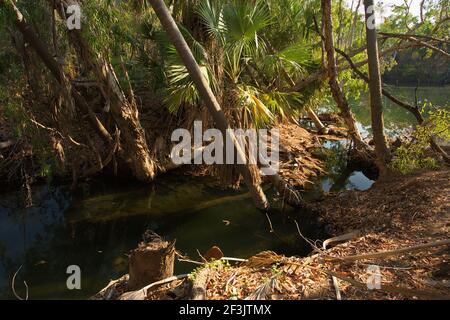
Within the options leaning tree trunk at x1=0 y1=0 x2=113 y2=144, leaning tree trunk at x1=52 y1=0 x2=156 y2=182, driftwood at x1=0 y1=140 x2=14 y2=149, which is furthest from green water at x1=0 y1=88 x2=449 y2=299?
leaning tree trunk at x1=0 y1=0 x2=113 y2=144

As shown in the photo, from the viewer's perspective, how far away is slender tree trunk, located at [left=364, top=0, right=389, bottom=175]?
764cm

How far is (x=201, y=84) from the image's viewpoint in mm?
6523

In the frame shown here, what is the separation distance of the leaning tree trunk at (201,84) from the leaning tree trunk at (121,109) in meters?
2.00

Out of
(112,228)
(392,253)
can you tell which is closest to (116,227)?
(112,228)

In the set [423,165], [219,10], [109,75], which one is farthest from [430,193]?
[109,75]

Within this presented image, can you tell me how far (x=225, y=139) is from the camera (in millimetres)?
6902

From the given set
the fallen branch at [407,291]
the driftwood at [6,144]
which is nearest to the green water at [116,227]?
the driftwood at [6,144]

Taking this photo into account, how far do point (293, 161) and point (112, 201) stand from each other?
5257mm

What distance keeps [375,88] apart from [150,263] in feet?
20.7

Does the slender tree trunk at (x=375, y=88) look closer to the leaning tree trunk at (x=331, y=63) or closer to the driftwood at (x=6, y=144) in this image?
the leaning tree trunk at (x=331, y=63)

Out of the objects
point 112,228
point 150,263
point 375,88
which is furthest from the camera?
point 375,88

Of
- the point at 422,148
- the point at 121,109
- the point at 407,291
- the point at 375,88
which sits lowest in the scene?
the point at 407,291

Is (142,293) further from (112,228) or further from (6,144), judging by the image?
(6,144)

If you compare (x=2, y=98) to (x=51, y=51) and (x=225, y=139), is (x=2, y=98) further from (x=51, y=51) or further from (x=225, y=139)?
(x=225, y=139)
